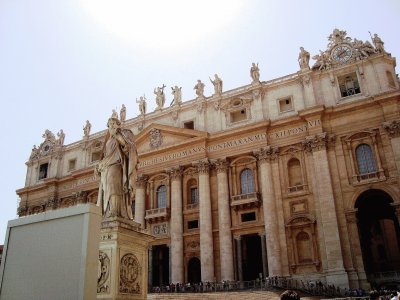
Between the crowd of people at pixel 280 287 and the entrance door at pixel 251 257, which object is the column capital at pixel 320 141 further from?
the crowd of people at pixel 280 287

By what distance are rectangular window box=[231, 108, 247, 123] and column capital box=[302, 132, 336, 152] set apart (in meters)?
6.18

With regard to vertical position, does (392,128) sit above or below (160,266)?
above

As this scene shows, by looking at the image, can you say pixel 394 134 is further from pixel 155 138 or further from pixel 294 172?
pixel 155 138

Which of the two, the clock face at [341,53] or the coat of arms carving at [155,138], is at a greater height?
the clock face at [341,53]

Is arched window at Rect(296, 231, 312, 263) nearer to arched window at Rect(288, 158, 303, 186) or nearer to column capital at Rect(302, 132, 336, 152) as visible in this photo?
arched window at Rect(288, 158, 303, 186)

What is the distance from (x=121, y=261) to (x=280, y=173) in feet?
76.2

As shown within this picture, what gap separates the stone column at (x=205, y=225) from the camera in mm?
28891

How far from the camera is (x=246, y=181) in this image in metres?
31.1

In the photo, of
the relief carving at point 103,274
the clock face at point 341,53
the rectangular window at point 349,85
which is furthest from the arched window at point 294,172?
the relief carving at point 103,274

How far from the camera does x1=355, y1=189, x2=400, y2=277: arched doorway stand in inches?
1126

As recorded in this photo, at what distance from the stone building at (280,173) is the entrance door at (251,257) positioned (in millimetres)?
102

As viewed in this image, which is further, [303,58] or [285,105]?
[303,58]

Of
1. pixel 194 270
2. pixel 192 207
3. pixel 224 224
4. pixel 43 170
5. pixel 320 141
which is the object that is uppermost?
pixel 43 170

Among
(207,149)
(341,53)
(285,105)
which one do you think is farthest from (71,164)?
(341,53)
